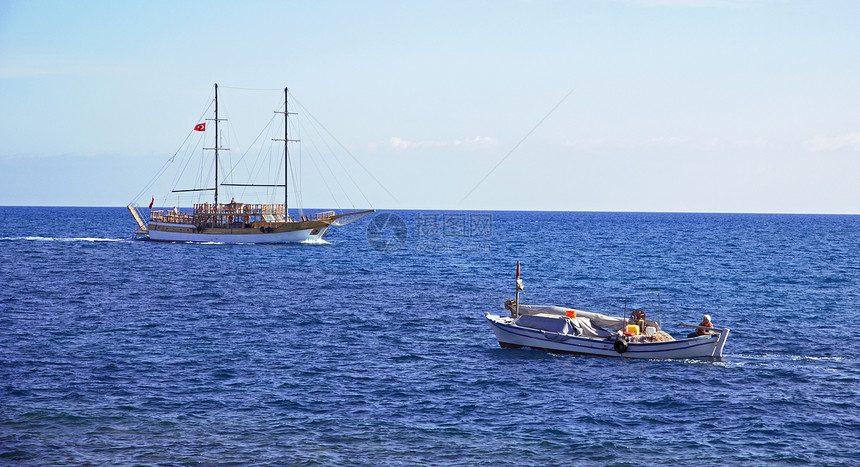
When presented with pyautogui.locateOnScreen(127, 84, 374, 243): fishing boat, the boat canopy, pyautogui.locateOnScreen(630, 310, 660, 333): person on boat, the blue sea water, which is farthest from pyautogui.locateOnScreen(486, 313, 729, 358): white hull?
pyautogui.locateOnScreen(127, 84, 374, 243): fishing boat

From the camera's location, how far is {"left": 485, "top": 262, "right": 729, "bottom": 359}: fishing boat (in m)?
33.9

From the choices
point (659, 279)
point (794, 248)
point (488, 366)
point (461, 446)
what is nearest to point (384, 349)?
point (488, 366)

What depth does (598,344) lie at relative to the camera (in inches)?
1362

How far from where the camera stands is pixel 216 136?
11500 cm

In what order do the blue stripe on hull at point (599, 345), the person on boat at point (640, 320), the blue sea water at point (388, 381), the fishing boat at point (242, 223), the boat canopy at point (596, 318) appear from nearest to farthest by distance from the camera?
the blue sea water at point (388, 381) → the blue stripe on hull at point (599, 345) → the person on boat at point (640, 320) → the boat canopy at point (596, 318) → the fishing boat at point (242, 223)

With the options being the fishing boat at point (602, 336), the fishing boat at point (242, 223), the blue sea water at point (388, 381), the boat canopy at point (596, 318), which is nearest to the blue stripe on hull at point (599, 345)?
the fishing boat at point (602, 336)

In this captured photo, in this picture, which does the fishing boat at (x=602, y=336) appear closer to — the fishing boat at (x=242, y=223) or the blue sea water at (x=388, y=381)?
the blue sea water at (x=388, y=381)

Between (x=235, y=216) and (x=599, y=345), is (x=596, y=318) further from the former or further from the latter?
(x=235, y=216)

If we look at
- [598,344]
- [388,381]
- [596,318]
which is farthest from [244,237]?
[388,381]

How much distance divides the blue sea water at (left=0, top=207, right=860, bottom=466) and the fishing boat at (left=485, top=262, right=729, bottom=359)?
694 mm

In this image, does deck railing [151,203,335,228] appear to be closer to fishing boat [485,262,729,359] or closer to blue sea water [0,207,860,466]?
blue sea water [0,207,860,466]

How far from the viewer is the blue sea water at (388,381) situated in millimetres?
22328

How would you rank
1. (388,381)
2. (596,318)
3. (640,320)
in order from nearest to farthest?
(388,381) → (640,320) → (596,318)

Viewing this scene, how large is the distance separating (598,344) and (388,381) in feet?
36.7
